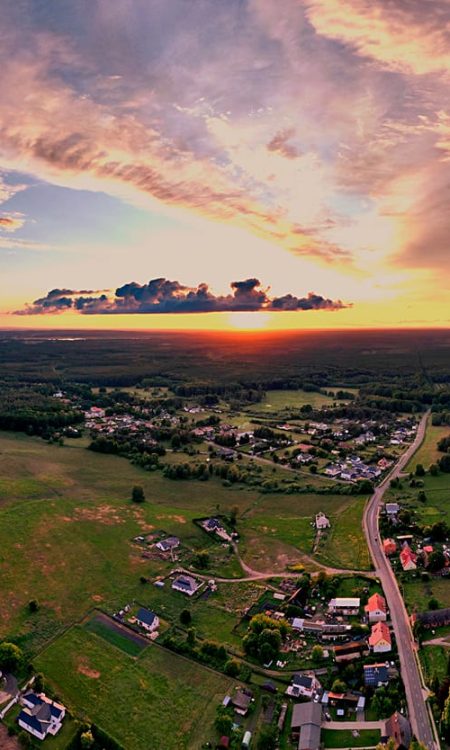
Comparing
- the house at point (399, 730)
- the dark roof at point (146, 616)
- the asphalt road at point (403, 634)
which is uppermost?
the house at point (399, 730)

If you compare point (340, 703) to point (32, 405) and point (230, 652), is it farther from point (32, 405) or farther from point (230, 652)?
point (32, 405)

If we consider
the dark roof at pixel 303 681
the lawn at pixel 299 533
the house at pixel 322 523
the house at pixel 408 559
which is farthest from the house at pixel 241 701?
the house at pixel 322 523

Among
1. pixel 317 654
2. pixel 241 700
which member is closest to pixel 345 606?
pixel 317 654

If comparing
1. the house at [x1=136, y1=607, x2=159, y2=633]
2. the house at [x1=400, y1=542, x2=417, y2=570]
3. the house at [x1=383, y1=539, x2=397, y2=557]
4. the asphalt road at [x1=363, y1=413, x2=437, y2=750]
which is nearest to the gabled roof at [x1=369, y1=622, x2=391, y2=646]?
the asphalt road at [x1=363, y1=413, x2=437, y2=750]

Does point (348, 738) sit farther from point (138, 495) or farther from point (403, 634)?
point (138, 495)

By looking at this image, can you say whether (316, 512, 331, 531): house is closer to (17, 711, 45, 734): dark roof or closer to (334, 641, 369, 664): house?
(334, 641, 369, 664): house

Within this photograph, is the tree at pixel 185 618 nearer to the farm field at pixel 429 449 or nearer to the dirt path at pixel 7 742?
the dirt path at pixel 7 742

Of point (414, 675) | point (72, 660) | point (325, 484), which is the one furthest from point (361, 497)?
point (72, 660)
